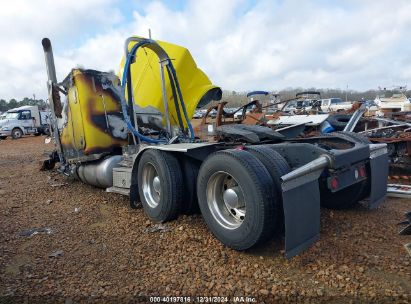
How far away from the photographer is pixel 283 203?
9.73 ft

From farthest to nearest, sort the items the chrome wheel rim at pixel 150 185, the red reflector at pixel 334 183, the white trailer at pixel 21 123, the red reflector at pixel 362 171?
the white trailer at pixel 21 123 → the chrome wheel rim at pixel 150 185 → the red reflector at pixel 362 171 → the red reflector at pixel 334 183

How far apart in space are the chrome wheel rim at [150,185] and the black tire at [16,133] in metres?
25.1

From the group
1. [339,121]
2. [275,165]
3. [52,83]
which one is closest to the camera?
[275,165]

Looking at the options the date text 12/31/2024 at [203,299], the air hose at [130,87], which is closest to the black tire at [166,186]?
the air hose at [130,87]

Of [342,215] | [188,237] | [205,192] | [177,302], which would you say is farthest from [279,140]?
[177,302]

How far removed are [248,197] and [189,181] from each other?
1.23 m

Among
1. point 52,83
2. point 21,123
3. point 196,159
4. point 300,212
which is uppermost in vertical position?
point 52,83

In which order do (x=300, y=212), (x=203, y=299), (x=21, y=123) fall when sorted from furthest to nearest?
1. (x=21, y=123)
2. (x=300, y=212)
3. (x=203, y=299)

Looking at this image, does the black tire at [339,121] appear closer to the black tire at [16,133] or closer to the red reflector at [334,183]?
the red reflector at [334,183]

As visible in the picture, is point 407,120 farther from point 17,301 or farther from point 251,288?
point 17,301

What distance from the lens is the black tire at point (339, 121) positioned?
24.9 ft

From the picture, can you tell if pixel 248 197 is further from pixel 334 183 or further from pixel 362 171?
pixel 362 171

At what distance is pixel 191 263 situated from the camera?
3.35 meters

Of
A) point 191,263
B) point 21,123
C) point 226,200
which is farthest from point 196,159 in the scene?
point 21,123
